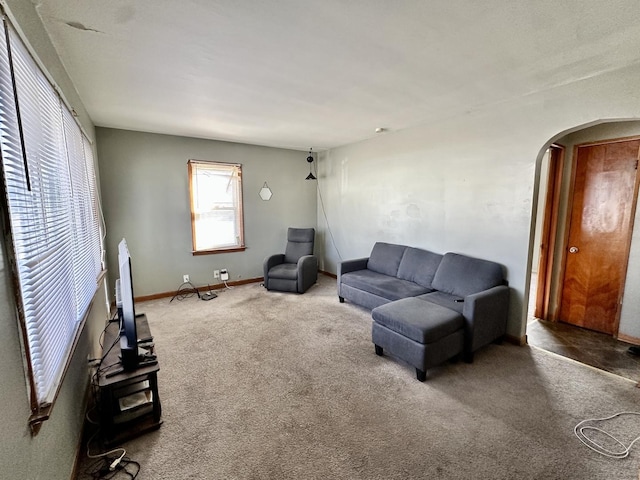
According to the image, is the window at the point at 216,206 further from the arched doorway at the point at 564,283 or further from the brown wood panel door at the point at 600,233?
the brown wood panel door at the point at 600,233

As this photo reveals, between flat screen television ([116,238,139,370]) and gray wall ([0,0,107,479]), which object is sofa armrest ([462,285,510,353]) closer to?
flat screen television ([116,238,139,370])

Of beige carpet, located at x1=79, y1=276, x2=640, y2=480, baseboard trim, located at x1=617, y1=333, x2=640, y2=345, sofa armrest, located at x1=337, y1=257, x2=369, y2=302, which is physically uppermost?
sofa armrest, located at x1=337, y1=257, x2=369, y2=302

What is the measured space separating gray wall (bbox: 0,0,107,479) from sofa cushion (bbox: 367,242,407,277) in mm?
3301

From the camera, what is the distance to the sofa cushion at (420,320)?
2.33 metres

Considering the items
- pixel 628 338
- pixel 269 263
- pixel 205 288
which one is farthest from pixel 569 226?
pixel 205 288

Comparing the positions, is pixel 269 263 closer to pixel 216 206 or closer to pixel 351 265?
pixel 216 206

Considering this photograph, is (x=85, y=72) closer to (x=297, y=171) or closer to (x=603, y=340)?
(x=297, y=171)

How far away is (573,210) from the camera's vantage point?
3352 mm

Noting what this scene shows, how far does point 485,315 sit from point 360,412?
150 centimetres

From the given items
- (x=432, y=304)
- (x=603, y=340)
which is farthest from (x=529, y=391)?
(x=603, y=340)

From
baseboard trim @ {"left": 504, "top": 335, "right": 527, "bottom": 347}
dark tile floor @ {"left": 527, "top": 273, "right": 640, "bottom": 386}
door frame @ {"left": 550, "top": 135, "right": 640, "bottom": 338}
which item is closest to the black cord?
baseboard trim @ {"left": 504, "top": 335, "right": 527, "bottom": 347}

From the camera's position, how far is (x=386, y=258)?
13.4ft

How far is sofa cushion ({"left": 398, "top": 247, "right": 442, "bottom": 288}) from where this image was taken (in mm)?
3533

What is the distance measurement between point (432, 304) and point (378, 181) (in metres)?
2.26
